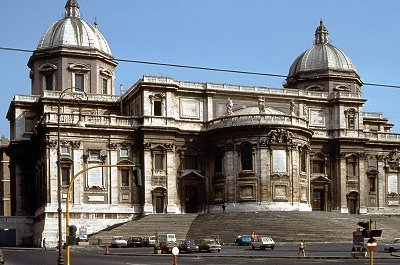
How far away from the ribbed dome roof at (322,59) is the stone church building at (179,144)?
2.00 ft

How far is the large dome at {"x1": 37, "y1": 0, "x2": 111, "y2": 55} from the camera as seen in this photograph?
9931cm

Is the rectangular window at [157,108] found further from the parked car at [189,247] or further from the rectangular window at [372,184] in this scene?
the rectangular window at [372,184]

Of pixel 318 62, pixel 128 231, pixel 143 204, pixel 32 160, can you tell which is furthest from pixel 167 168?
pixel 318 62

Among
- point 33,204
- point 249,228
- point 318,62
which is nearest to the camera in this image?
point 249,228

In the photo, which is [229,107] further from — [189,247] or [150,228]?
[189,247]

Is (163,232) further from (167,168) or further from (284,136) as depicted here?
(284,136)

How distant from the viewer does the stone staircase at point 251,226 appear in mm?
77562

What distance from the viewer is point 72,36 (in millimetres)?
99688

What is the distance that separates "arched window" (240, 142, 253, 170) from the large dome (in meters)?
23.5

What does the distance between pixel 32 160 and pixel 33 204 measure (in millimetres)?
5424

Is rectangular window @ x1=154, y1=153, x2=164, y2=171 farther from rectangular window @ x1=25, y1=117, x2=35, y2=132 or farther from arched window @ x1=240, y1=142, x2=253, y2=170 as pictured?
rectangular window @ x1=25, y1=117, x2=35, y2=132

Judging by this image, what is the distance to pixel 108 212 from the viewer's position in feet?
291

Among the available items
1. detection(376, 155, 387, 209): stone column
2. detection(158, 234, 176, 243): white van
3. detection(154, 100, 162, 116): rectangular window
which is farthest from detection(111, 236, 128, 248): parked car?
detection(376, 155, 387, 209): stone column

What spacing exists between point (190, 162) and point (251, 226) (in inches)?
629
